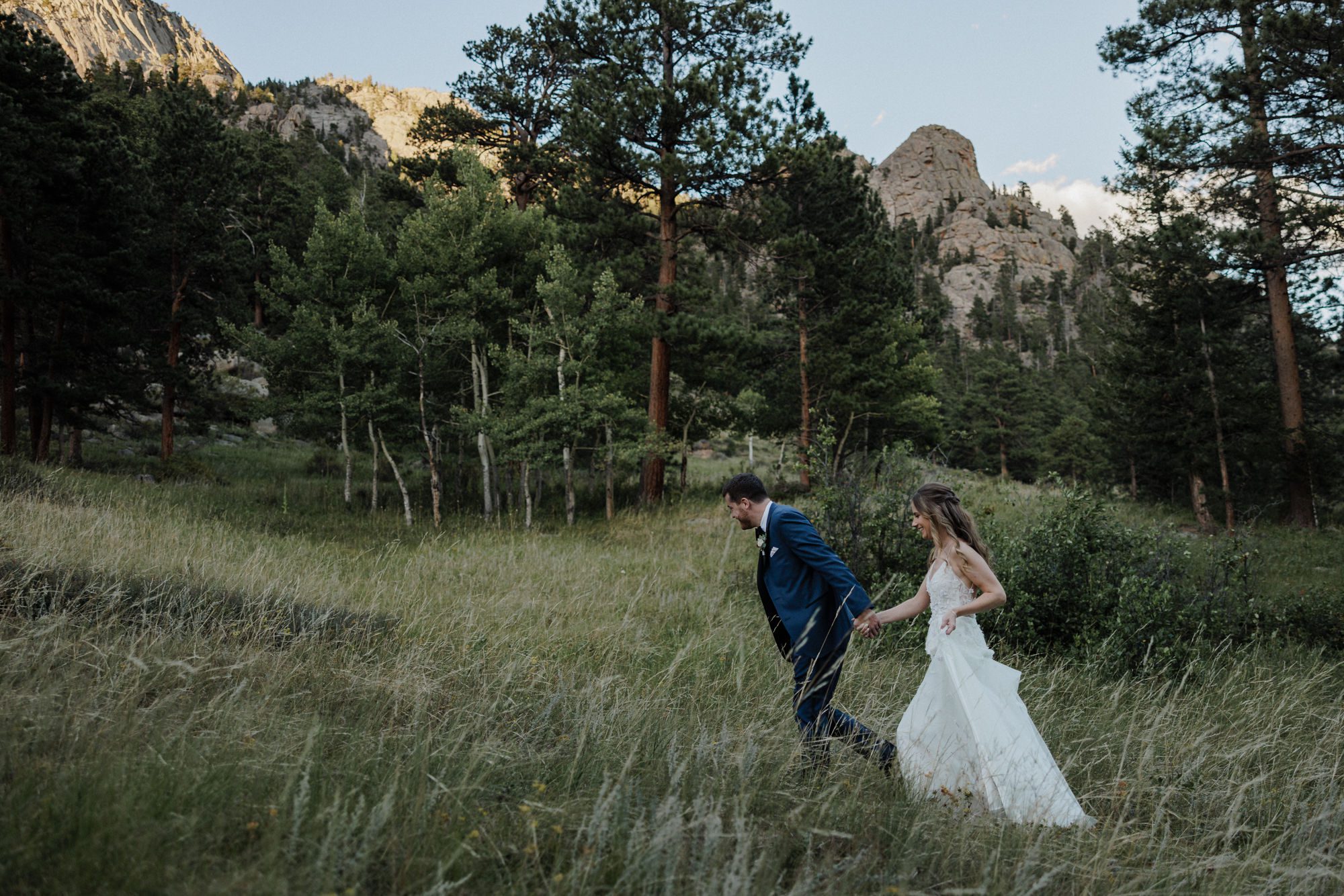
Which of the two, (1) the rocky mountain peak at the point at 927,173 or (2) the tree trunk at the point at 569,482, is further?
A: (1) the rocky mountain peak at the point at 927,173

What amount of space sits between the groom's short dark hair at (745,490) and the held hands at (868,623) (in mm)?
841

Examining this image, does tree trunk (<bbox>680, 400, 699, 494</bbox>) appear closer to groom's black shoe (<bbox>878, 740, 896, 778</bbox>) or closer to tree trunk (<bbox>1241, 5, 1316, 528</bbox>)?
tree trunk (<bbox>1241, 5, 1316, 528</bbox>)

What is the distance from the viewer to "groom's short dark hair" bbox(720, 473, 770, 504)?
385 cm

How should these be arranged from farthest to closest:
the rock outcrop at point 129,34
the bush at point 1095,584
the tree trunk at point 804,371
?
the rock outcrop at point 129,34
the tree trunk at point 804,371
the bush at point 1095,584

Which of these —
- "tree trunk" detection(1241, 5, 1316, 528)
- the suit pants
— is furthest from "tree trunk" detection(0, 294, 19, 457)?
"tree trunk" detection(1241, 5, 1316, 528)

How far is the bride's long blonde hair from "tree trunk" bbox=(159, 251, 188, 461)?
21059 mm

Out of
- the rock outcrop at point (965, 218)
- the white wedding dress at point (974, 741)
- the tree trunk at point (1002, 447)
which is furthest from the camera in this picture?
the rock outcrop at point (965, 218)

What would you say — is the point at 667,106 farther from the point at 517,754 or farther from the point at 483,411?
the point at 517,754

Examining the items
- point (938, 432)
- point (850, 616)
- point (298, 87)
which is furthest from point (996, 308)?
point (298, 87)

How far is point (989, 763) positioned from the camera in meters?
3.20

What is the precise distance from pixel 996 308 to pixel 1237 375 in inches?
4041

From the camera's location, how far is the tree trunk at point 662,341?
1622 centimetres

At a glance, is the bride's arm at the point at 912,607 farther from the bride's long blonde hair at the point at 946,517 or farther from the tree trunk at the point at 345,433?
the tree trunk at the point at 345,433

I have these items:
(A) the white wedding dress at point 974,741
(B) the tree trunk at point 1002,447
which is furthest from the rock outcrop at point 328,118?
(A) the white wedding dress at point 974,741
